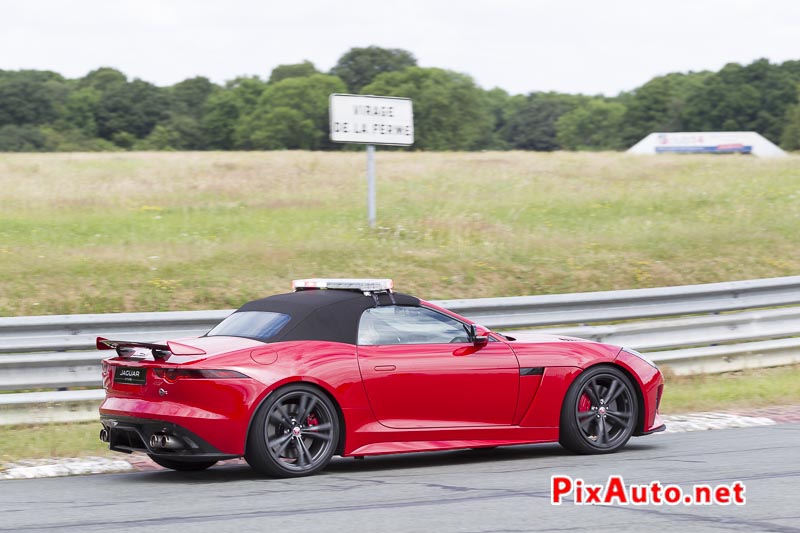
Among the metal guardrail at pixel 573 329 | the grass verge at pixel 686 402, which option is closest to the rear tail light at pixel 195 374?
the grass verge at pixel 686 402

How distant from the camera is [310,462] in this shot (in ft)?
24.6

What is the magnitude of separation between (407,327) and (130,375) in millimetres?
Answer: 1988

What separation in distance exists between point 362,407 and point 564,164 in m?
26.3

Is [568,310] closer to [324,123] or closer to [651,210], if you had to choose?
[651,210]

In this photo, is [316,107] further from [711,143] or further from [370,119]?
[370,119]

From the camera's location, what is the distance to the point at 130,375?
24.8ft

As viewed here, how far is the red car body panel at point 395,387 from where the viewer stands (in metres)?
7.27

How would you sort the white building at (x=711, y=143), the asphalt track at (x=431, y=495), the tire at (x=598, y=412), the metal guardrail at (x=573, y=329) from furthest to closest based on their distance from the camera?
the white building at (x=711, y=143), the metal guardrail at (x=573, y=329), the tire at (x=598, y=412), the asphalt track at (x=431, y=495)

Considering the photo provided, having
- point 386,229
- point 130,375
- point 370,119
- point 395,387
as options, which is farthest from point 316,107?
point 130,375

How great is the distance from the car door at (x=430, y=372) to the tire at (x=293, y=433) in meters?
0.38

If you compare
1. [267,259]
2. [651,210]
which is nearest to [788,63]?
[651,210]

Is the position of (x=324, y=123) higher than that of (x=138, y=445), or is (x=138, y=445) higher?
(x=324, y=123)

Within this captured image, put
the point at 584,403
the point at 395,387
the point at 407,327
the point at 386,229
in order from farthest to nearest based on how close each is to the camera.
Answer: the point at 386,229 < the point at 584,403 < the point at 407,327 < the point at 395,387

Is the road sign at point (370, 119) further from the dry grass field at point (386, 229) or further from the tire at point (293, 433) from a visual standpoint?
the tire at point (293, 433)
